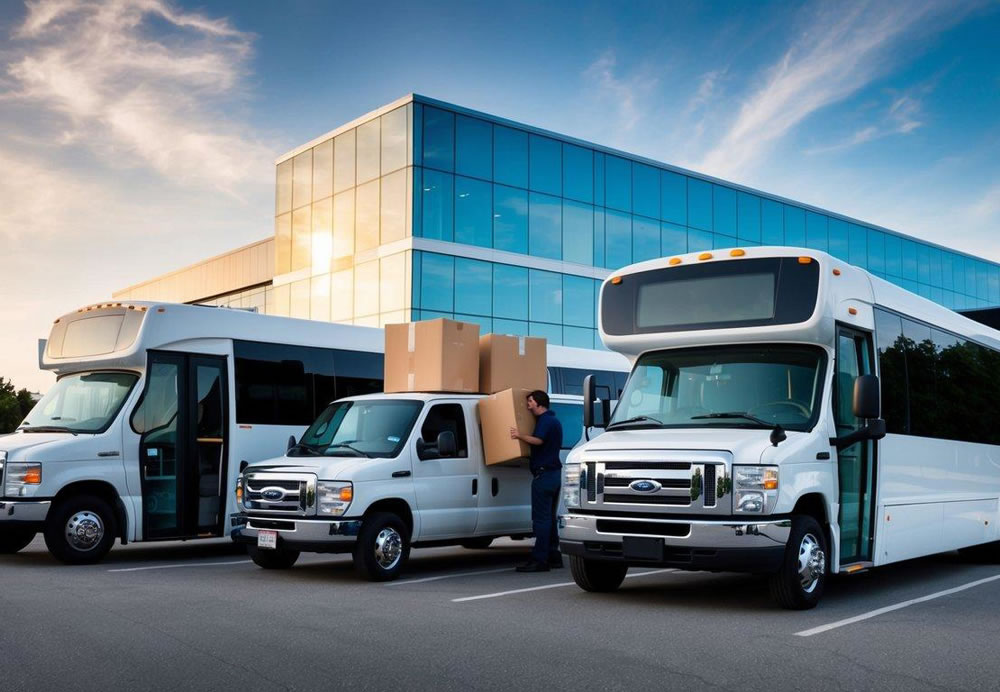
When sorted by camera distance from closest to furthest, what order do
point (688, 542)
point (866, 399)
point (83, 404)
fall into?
point (688, 542) < point (866, 399) < point (83, 404)

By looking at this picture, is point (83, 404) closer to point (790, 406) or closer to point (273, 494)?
point (273, 494)

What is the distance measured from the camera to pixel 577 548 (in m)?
9.91

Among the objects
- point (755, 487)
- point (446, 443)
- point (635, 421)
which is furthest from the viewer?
point (446, 443)

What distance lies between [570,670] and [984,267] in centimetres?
6415

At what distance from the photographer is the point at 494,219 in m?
38.4

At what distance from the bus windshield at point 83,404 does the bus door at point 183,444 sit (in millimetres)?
308

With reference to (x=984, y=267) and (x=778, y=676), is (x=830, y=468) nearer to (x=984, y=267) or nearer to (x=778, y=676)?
(x=778, y=676)

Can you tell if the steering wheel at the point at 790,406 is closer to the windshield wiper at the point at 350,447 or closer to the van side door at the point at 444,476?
the van side door at the point at 444,476

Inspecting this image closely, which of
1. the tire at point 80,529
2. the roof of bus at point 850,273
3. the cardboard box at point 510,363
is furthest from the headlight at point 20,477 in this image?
the roof of bus at point 850,273

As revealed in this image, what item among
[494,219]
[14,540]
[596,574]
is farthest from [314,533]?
[494,219]

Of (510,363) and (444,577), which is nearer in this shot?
(444,577)

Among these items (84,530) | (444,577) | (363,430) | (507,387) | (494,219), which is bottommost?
(444,577)

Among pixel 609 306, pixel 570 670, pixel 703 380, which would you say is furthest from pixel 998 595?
pixel 570 670

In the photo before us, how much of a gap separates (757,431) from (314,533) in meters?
4.80
